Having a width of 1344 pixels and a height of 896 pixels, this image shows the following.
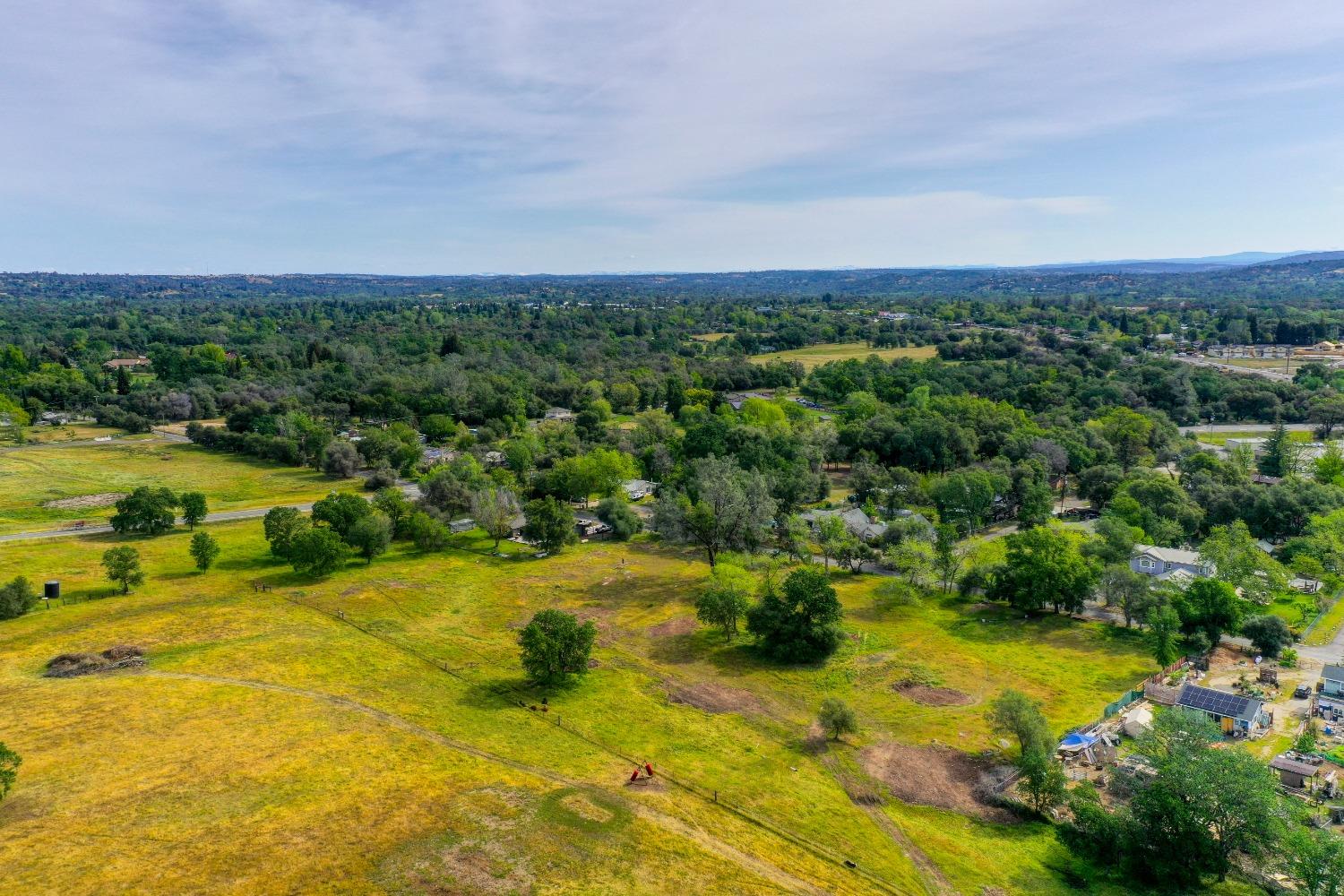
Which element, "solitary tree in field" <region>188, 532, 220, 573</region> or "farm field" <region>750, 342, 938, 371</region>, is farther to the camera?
"farm field" <region>750, 342, 938, 371</region>

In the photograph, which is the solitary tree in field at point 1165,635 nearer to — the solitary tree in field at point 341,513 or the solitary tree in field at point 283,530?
the solitary tree in field at point 341,513

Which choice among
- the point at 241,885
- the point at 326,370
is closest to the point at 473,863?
the point at 241,885

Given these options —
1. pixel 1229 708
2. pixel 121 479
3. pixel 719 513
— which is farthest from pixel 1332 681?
pixel 121 479

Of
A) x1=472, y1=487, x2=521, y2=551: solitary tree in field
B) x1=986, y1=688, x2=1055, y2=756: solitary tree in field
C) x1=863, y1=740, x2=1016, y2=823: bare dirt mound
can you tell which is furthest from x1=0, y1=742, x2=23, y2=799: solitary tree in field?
x1=986, y1=688, x2=1055, y2=756: solitary tree in field

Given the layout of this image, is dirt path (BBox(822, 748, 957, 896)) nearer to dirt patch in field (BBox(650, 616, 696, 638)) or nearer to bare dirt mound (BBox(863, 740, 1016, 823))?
bare dirt mound (BBox(863, 740, 1016, 823))

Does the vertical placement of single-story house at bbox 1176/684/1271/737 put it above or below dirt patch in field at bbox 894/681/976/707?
above

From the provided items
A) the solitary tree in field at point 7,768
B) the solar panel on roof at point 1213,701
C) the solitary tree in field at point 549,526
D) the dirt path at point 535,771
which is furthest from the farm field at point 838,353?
the solitary tree in field at point 7,768
